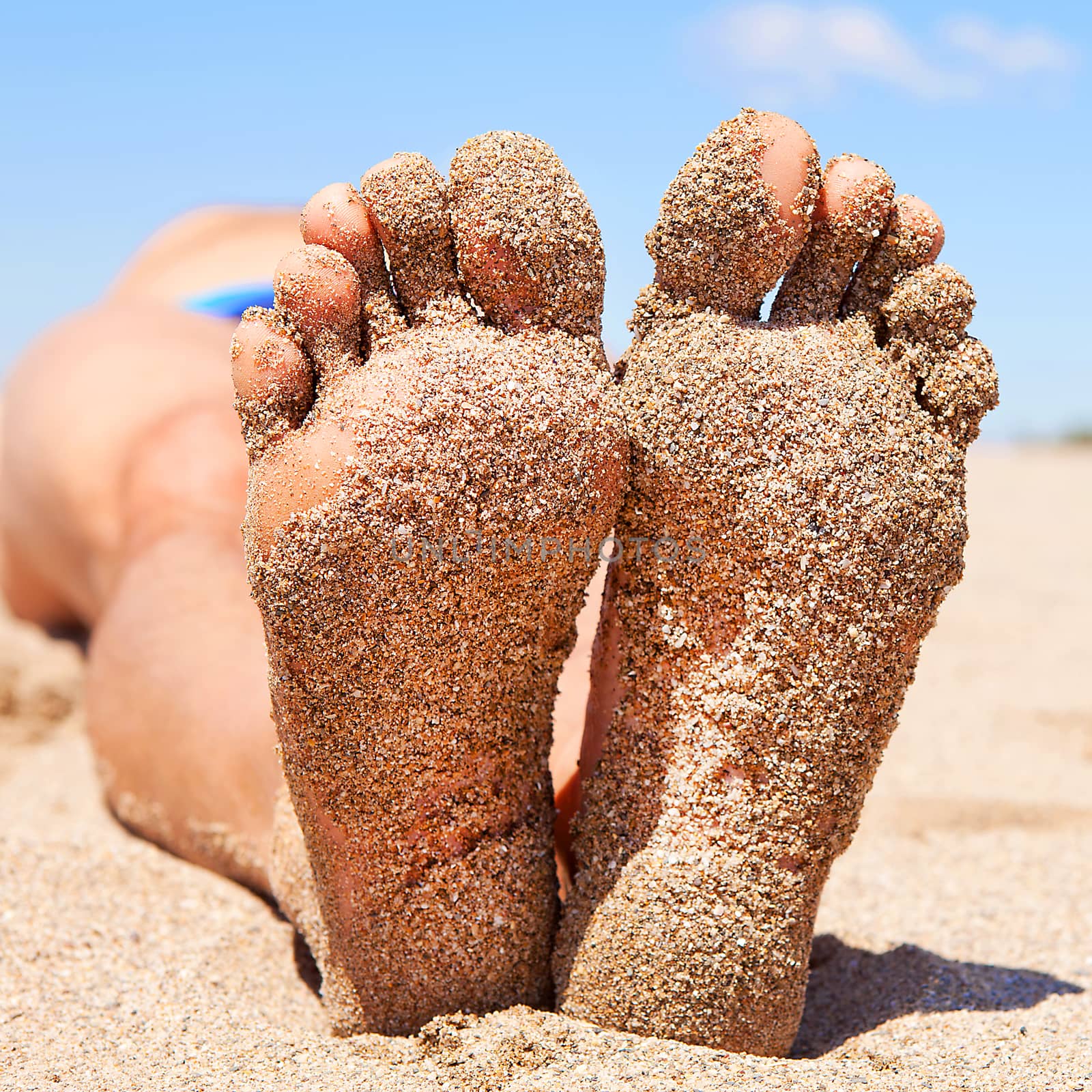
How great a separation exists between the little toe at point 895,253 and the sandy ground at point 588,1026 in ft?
1.49

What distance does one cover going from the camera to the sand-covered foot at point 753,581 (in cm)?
90

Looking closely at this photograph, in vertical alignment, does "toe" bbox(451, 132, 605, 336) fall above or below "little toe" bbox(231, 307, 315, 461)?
above

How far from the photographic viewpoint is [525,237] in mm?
905

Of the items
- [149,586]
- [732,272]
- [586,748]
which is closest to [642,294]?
[732,272]

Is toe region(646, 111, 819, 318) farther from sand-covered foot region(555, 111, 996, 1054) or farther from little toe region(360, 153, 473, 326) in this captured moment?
little toe region(360, 153, 473, 326)

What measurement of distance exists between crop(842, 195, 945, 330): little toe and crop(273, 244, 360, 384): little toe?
16.0 inches

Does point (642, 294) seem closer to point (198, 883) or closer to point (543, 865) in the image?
point (543, 865)

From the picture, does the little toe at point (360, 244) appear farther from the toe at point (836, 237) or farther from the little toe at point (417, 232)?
the toe at point (836, 237)

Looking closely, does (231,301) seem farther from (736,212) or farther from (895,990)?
(895,990)

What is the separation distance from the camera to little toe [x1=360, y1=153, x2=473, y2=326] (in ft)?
3.04

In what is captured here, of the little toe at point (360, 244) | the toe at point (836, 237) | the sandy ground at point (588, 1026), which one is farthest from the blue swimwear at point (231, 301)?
the toe at point (836, 237)

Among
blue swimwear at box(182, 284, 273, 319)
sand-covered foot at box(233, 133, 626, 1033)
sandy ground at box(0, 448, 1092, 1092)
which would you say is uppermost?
blue swimwear at box(182, 284, 273, 319)

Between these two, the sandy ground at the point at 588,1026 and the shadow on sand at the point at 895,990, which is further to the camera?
the shadow on sand at the point at 895,990

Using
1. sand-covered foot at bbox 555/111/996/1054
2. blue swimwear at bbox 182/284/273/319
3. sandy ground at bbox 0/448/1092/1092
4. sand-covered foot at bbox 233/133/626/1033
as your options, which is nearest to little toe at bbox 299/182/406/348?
sand-covered foot at bbox 233/133/626/1033
